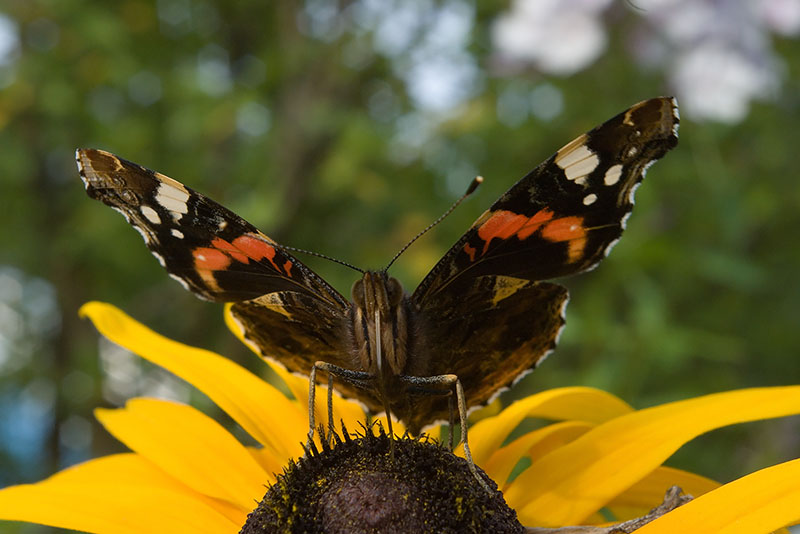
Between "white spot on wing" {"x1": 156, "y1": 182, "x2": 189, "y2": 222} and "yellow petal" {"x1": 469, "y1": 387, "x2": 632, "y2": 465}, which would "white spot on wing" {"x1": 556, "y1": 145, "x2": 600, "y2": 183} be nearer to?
"yellow petal" {"x1": 469, "y1": 387, "x2": 632, "y2": 465}

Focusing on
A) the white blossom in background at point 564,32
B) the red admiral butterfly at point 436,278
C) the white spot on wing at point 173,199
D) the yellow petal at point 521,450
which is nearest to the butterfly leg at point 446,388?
the red admiral butterfly at point 436,278

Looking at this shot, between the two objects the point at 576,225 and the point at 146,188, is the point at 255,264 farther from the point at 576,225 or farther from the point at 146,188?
the point at 576,225

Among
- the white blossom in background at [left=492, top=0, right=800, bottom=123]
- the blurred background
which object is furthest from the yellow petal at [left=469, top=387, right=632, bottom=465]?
the white blossom in background at [left=492, top=0, right=800, bottom=123]

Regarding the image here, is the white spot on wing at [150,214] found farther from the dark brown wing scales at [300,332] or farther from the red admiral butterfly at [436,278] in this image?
the dark brown wing scales at [300,332]

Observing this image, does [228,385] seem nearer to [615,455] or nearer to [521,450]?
[521,450]

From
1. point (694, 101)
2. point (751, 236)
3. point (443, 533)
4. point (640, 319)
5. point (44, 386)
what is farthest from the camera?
point (44, 386)

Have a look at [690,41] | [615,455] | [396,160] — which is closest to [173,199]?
[615,455]

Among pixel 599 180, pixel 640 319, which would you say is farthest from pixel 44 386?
pixel 599 180
